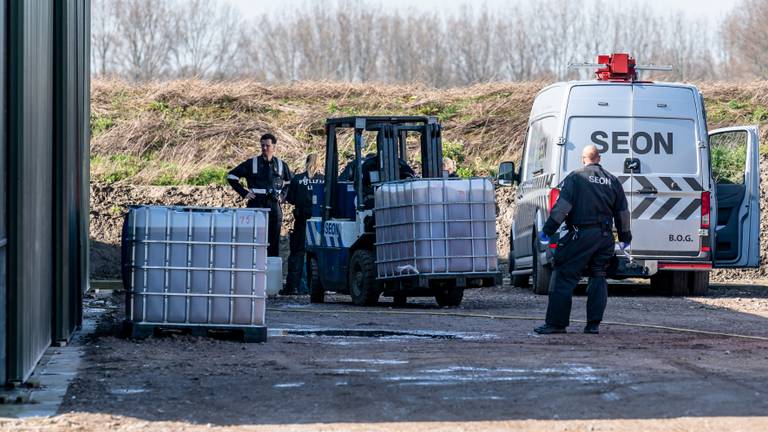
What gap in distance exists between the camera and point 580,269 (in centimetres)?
1282

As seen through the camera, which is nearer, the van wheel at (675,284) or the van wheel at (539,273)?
the van wheel at (539,273)

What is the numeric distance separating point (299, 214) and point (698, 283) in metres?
5.56

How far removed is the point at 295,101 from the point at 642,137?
20.3 meters

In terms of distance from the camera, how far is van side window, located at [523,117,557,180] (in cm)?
1794

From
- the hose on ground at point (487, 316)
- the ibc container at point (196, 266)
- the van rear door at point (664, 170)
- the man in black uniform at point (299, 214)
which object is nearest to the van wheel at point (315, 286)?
the man in black uniform at point (299, 214)

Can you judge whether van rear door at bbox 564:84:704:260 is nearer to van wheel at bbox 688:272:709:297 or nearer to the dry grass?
van wheel at bbox 688:272:709:297

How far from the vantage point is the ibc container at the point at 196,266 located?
38.2 ft

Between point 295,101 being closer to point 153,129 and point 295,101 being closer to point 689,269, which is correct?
point 153,129

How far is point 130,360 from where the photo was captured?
33.9 ft

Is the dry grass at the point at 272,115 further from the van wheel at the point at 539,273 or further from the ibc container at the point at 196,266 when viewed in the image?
the ibc container at the point at 196,266

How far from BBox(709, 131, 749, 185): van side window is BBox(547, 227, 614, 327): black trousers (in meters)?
9.59

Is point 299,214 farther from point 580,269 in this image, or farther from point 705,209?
point 580,269

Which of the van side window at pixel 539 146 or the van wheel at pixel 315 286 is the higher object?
the van side window at pixel 539 146

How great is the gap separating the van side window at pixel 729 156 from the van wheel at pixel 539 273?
466cm
